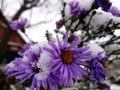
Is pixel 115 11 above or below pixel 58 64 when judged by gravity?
above

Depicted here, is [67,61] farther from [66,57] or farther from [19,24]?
[19,24]

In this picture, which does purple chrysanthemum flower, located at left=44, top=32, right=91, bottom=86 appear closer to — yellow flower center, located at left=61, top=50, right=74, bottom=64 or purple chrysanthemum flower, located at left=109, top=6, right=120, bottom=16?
yellow flower center, located at left=61, top=50, right=74, bottom=64

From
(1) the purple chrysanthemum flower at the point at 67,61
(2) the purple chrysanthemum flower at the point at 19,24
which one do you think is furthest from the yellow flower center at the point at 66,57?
(2) the purple chrysanthemum flower at the point at 19,24

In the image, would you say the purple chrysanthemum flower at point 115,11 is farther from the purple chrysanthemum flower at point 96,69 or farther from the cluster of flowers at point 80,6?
the purple chrysanthemum flower at point 96,69

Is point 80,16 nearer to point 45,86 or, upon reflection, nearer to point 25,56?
point 25,56

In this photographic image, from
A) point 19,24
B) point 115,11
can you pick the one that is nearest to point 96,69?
point 115,11

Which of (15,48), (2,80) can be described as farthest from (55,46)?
(15,48)

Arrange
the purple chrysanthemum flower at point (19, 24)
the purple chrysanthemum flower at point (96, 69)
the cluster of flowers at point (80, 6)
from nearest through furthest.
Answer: the purple chrysanthemum flower at point (96, 69), the cluster of flowers at point (80, 6), the purple chrysanthemum flower at point (19, 24)
